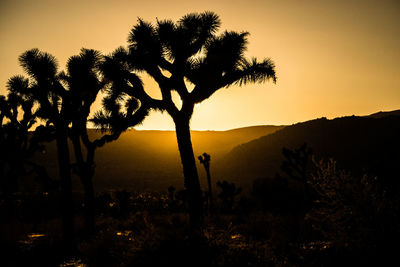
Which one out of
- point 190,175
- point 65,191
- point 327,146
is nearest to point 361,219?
point 190,175

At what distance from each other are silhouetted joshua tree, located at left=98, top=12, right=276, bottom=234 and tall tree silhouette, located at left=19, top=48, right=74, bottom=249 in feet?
6.04

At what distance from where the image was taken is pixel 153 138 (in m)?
70.2

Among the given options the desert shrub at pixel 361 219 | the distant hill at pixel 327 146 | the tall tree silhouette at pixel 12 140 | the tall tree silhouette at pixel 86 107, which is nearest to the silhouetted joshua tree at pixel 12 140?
the tall tree silhouette at pixel 12 140

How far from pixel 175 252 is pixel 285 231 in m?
4.37

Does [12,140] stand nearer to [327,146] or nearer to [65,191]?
[65,191]

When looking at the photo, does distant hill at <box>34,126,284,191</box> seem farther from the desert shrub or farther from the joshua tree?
the desert shrub

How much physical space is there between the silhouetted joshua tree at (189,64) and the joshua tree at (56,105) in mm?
1845

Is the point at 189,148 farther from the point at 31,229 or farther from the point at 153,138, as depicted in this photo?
the point at 153,138

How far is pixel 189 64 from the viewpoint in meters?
8.50

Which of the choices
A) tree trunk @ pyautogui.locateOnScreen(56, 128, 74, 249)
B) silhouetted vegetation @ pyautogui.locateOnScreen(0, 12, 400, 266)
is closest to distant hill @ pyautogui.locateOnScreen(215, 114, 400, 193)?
silhouetted vegetation @ pyautogui.locateOnScreen(0, 12, 400, 266)

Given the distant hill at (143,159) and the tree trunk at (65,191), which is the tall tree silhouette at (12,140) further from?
the distant hill at (143,159)

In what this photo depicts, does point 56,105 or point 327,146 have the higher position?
point 56,105

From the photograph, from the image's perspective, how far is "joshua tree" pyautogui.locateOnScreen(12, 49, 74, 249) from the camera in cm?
786

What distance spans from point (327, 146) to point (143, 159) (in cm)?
3011
